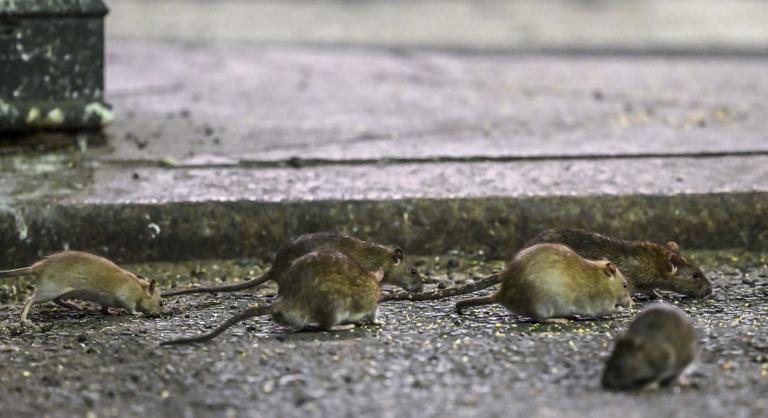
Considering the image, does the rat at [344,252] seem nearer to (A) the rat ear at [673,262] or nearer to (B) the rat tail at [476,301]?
(B) the rat tail at [476,301]

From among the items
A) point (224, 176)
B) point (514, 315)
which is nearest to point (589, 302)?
point (514, 315)

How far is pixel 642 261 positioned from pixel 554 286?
68cm

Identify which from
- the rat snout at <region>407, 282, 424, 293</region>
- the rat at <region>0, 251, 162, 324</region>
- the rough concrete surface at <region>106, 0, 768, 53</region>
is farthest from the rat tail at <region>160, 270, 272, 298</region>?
the rough concrete surface at <region>106, 0, 768, 53</region>

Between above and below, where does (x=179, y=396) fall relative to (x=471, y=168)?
below

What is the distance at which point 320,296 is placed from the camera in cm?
446

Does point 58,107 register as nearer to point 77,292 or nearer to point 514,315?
point 77,292

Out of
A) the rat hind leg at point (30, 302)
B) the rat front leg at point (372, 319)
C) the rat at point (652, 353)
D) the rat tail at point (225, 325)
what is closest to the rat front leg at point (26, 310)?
the rat hind leg at point (30, 302)

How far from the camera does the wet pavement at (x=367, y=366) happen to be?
3727mm

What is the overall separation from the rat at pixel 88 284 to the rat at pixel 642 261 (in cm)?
145

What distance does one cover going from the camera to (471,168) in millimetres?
6352

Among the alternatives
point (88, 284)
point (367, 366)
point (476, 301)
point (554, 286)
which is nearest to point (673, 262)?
point (554, 286)

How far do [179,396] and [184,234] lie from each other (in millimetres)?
1850

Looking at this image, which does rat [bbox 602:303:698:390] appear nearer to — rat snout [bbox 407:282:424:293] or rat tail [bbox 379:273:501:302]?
rat tail [bbox 379:273:501:302]

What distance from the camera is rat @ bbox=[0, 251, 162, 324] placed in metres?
4.79
